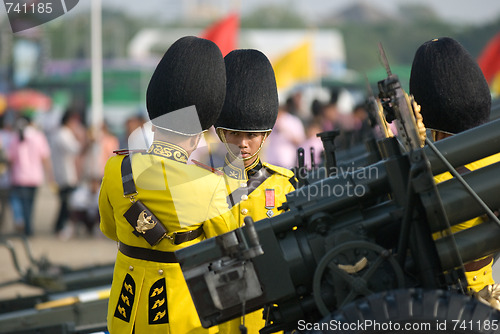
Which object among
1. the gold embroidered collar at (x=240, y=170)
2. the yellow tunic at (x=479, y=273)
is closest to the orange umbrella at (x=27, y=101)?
the gold embroidered collar at (x=240, y=170)

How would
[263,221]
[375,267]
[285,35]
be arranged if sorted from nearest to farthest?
[375,267]
[263,221]
[285,35]

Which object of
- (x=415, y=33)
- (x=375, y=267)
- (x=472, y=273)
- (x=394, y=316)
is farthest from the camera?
(x=415, y=33)

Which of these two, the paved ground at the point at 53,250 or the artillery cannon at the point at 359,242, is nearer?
the artillery cannon at the point at 359,242

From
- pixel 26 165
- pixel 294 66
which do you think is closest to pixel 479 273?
pixel 26 165

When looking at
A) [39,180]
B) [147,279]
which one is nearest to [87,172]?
[39,180]

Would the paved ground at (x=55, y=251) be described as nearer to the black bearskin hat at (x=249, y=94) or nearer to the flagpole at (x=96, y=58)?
the flagpole at (x=96, y=58)

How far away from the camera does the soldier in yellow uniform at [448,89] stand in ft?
10.7

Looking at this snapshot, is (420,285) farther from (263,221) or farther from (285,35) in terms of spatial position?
(285,35)

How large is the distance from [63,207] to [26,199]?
2.51 feet

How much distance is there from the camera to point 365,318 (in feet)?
6.82

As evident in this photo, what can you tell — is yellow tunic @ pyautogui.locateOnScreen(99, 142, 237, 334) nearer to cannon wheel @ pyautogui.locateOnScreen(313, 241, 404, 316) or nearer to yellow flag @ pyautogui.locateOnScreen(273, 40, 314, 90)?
cannon wheel @ pyautogui.locateOnScreen(313, 241, 404, 316)

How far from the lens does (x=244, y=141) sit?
3.90 meters

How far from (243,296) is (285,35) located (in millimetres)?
40617

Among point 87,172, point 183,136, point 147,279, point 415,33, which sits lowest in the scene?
point 147,279
